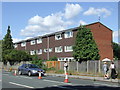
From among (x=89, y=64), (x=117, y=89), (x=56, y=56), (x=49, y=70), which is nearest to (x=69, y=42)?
(x=56, y=56)

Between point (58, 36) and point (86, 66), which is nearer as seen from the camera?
point (86, 66)

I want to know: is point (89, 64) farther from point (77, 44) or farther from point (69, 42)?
point (69, 42)

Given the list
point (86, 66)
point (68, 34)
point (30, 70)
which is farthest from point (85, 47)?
point (30, 70)

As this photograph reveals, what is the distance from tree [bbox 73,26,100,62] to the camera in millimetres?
35625

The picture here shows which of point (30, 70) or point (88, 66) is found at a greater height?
point (88, 66)

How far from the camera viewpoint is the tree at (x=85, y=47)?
35.6 meters

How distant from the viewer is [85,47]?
35.9m

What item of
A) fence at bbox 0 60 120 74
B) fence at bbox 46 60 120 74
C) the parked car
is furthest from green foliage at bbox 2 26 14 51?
the parked car

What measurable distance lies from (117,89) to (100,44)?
32.0 m

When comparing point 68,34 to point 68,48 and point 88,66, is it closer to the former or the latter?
point 68,48

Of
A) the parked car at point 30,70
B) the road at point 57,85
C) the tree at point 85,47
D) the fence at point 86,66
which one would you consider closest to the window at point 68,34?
the tree at point 85,47

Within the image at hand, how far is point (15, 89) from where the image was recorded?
42.1 ft

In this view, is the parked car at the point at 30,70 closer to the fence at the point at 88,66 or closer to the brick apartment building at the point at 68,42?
the fence at the point at 88,66

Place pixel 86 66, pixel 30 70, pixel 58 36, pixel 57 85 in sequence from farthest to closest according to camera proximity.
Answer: pixel 58 36, pixel 86 66, pixel 30 70, pixel 57 85
